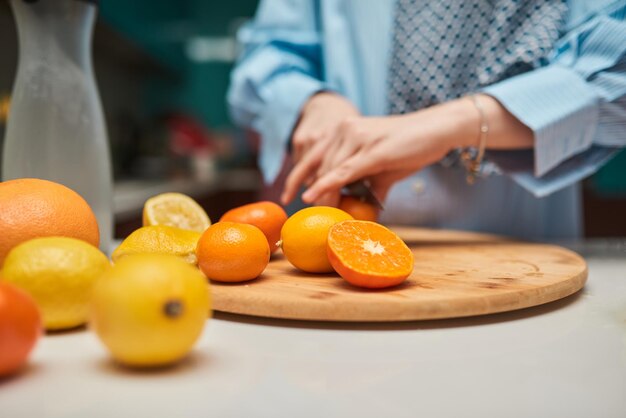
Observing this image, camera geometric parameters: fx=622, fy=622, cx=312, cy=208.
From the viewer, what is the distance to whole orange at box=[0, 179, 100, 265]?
0.69 metres

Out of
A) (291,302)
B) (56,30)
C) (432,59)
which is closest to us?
(291,302)

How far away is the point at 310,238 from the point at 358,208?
0.26 m

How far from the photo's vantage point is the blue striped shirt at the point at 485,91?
1.08m

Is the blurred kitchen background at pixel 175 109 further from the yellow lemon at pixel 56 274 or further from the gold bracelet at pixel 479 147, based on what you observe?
the yellow lemon at pixel 56 274

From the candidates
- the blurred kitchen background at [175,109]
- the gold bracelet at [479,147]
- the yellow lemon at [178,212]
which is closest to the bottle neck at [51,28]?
the yellow lemon at [178,212]

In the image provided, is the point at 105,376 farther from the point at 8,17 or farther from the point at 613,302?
the point at 8,17

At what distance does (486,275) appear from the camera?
2.67 feet

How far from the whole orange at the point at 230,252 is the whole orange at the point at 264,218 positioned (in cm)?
14

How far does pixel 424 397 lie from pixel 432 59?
96 cm

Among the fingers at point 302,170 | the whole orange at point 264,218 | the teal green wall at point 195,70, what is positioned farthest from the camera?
the teal green wall at point 195,70

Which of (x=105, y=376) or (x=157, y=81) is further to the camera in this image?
(x=157, y=81)

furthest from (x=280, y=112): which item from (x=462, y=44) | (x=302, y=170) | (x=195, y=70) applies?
(x=195, y=70)

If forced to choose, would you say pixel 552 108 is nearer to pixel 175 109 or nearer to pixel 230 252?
pixel 230 252

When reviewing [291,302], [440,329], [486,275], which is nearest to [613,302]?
[486,275]
